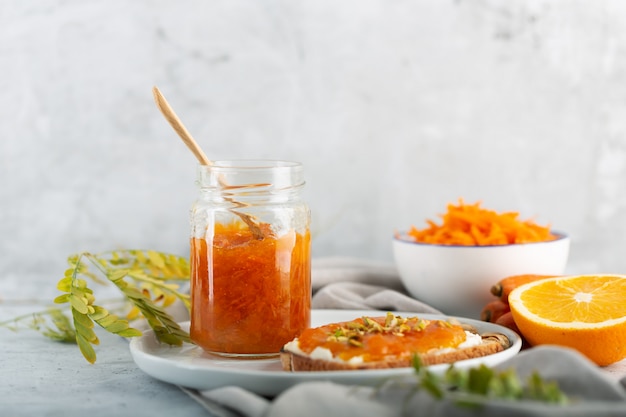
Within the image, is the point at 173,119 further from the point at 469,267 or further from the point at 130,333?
the point at 469,267

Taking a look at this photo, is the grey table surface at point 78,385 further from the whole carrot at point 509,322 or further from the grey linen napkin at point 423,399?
the whole carrot at point 509,322

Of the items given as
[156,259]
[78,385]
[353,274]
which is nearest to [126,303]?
[156,259]

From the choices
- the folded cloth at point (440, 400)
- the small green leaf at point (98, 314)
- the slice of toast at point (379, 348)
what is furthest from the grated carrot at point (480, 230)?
the small green leaf at point (98, 314)

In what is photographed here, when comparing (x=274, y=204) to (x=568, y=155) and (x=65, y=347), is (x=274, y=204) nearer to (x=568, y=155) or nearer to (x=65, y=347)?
(x=65, y=347)

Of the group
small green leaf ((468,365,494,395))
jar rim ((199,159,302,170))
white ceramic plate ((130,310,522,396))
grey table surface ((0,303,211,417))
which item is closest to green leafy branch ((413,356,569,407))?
small green leaf ((468,365,494,395))

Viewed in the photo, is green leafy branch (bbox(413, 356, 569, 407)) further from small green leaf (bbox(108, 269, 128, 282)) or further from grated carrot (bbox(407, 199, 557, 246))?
grated carrot (bbox(407, 199, 557, 246))

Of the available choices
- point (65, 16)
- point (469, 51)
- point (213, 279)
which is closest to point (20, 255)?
point (65, 16)

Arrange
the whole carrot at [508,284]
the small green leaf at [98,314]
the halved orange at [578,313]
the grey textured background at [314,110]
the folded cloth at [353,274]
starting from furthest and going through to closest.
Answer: the grey textured background at [314,110] → the folded cloth at [353,274] → the whole carrot at [508,284] → the small green leaf at [98,314] → the halved orange at [578,313]
